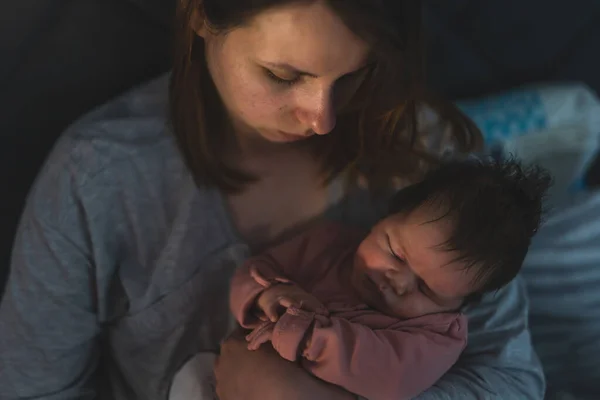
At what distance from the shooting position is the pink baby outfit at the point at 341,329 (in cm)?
84

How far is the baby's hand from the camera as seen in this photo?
0.86m

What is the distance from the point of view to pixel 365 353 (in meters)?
0.85

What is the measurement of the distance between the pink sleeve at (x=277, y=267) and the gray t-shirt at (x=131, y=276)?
0.16ft

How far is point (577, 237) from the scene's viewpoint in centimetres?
131

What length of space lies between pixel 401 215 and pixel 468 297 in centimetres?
15

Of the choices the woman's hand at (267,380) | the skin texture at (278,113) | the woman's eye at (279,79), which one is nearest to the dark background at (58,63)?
the skin texture at (278,113)

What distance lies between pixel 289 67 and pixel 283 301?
0.29 meters

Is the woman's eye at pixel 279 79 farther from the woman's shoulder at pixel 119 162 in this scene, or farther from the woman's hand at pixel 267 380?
the woman's hand at pixel 267 380

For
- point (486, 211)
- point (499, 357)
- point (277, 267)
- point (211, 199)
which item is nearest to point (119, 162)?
point (211, 199)

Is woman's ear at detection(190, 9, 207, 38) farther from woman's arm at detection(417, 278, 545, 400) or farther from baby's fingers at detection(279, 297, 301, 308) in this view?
woman's arm at detection(417, 278, 545, 400)

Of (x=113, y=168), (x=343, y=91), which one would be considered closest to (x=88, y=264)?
(x=113, y=168)

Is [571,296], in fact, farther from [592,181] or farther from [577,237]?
[592,181]

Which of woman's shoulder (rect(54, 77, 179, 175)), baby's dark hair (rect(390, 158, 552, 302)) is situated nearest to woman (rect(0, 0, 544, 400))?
woman's shoulder (rect(54, 77, 179, 175))

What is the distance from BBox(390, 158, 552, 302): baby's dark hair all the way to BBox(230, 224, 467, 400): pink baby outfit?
96 millimetres
